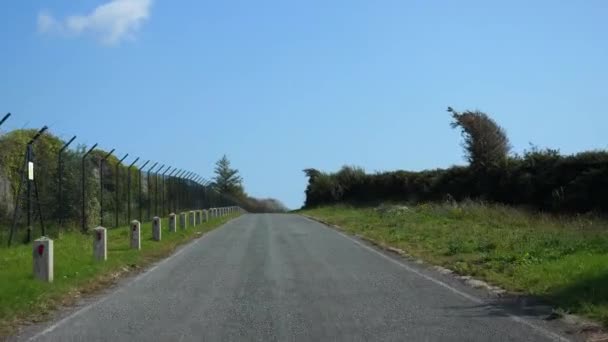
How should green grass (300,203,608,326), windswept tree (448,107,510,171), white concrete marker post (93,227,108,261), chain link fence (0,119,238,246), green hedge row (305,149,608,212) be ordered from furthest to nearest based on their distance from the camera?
windswept tree (448,107,510,171) → green hedge row (305,149,608,212) → chain link fence (0,119,238,246) → white concrete marker post (93,227,108,261) → green grass (300,203,608,326)

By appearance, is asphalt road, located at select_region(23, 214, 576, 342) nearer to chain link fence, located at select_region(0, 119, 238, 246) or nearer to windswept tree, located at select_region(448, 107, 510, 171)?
chain link fence, located at select_region(0, 119, 238, 246)

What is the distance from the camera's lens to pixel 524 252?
1764 centimetres

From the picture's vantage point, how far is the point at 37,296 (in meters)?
11.9

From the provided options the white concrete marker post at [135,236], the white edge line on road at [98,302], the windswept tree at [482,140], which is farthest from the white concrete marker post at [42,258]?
the windswept tree at [482,140]

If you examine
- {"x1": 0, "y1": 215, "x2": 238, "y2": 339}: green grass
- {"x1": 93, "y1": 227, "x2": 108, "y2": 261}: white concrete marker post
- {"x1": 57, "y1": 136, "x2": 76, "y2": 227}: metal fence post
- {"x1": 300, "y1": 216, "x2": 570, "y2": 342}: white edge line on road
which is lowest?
{"x1": 300, "y1": 216, "x2": 570, "y2": 342}: white edge line on road

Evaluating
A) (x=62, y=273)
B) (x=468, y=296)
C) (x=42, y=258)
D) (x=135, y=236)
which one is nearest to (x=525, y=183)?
(x=135, y=236)

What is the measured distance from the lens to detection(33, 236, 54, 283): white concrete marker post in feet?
44.2

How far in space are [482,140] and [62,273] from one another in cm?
4743

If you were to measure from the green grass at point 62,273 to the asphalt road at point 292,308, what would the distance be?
659 millimetres

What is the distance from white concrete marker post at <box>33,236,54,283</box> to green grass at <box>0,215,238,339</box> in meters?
0.17

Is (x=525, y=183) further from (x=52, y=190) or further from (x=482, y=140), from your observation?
(x=52, y=190)

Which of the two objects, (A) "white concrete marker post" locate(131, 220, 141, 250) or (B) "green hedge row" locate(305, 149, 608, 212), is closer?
(A) "white concrete marker post" locate(131, 220, 141, 250)

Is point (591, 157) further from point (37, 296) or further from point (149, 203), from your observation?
point (37, 296)

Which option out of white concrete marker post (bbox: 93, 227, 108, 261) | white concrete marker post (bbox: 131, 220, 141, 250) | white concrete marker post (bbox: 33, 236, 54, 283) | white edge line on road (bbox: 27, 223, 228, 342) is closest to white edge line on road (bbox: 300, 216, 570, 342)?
white edge line on road (bbox: 27, 223, 228, 342)
